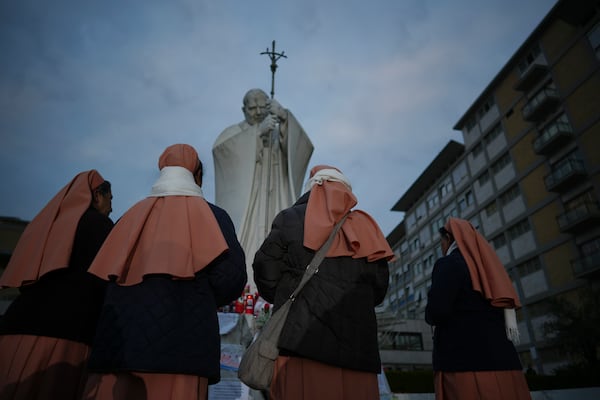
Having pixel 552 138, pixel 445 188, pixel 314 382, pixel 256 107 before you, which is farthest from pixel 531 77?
pixel 314 382

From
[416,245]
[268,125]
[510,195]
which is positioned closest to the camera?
[268,125]

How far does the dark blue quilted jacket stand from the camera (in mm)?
1832

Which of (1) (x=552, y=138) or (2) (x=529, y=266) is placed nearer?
(1) (x=552, y=138)

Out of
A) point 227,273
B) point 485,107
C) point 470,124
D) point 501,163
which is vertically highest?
point 485,107

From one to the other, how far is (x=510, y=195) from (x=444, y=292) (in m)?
27.3

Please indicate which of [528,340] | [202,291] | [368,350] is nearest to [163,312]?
[202,291]

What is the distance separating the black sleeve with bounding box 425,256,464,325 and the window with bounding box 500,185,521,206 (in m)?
26.4

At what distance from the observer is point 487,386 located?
288 cm

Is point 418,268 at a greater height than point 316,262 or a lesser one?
greater

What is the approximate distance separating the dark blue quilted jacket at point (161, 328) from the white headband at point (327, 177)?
1033mm

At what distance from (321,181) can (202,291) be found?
114cm

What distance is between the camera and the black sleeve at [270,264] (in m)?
2.51

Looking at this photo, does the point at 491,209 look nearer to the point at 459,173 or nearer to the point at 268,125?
the point at 459,173

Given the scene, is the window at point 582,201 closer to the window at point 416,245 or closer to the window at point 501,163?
the window at point 501,163
